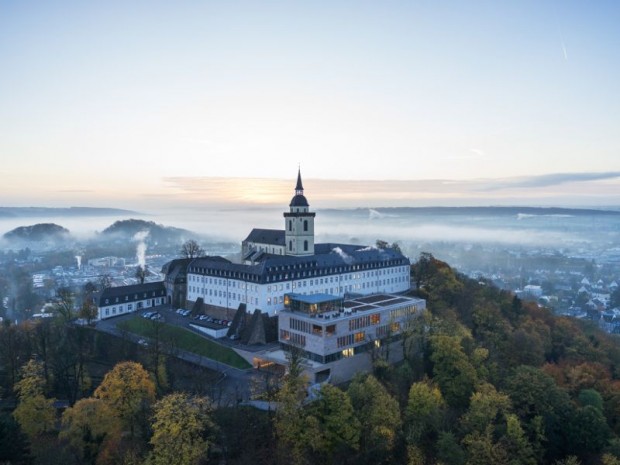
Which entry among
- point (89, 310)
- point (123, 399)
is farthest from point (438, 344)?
point (89, 310)

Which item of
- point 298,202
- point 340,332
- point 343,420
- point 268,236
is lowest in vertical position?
point 343,420

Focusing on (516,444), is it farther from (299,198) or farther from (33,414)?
(299,198)

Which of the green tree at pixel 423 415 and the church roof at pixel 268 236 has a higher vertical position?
the church roof at pixel 268 236

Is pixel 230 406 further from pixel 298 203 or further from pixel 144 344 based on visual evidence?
pixel 298 203

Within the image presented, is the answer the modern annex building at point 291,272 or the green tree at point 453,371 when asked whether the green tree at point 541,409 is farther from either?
the modern annex building at point 291,272

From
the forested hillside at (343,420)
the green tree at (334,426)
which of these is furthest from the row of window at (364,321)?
the green tree at (334,426)

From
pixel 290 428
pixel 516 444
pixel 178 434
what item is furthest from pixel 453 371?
pixel 178 434
